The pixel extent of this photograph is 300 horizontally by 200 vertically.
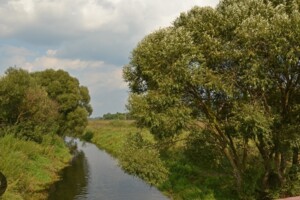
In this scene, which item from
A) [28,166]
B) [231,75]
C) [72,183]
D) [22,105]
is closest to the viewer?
[231,75]

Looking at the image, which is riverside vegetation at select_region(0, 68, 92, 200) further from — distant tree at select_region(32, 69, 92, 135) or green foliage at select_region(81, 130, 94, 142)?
green foliage at select_region(81, 130, 94, 142)

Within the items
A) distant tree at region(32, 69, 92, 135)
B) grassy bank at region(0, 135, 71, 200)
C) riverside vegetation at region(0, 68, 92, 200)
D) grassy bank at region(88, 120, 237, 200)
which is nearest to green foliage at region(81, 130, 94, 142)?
distant tree at region(32, 69, 92, 135)

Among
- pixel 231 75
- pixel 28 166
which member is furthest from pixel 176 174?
pixel 231 75

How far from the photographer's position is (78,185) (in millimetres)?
38500

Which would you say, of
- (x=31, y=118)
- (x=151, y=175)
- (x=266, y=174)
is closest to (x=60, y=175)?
(x=31, y=118)

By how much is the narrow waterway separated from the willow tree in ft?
39.4

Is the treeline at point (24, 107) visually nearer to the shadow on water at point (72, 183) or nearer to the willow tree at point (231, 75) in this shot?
the shadow on water at point (72, 183)

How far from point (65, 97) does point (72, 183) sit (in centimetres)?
2886

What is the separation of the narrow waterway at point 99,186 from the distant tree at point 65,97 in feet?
50.1

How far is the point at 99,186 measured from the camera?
3812 cm

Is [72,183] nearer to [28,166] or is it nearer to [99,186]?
[99,186]

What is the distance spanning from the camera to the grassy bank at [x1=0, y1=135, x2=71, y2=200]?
1131 inches

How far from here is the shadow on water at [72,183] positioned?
3394 centimetres

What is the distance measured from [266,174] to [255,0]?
11548 mm
